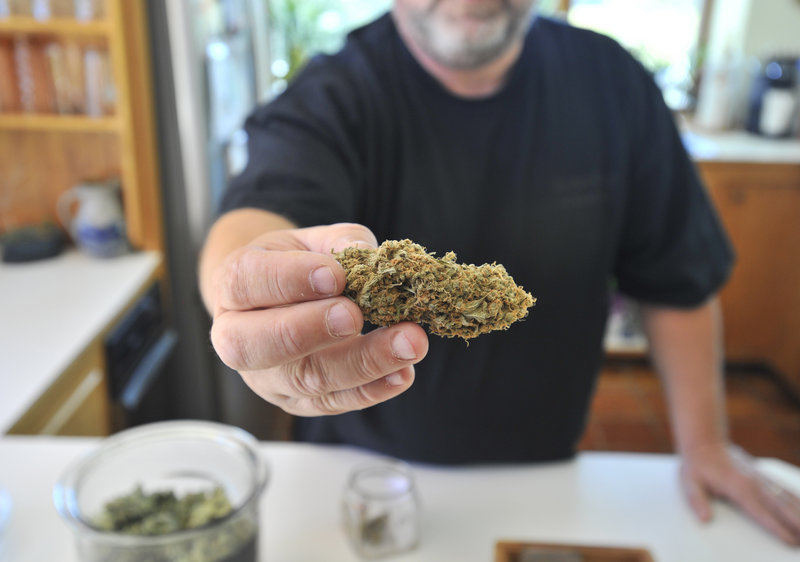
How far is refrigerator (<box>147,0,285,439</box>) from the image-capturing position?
66.1 inches

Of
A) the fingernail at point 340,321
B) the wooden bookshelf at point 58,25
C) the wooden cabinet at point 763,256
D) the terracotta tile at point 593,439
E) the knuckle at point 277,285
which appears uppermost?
the wooden bookshelf at point 58,25

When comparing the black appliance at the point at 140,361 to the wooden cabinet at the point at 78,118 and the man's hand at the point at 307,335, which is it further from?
the man's hand at the point at 307,335

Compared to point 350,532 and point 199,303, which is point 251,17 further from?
point 350,532

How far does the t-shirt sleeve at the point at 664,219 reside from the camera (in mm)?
1035

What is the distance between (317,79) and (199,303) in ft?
3.45

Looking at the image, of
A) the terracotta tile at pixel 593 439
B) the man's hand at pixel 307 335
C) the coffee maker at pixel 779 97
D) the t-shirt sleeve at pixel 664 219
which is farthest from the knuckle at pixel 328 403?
the coffee maker at pixel 779 97

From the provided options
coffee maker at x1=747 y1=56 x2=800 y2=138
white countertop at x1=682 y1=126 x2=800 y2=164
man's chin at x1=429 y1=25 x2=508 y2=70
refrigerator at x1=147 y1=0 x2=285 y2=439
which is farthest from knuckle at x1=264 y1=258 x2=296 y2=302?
coffee maker at x1=747 y1=56 x2=800 y2=138

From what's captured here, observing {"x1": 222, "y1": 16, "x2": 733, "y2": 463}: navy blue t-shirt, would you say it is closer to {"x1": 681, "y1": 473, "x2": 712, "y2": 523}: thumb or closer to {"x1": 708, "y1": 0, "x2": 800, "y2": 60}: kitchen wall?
{"x1": 681, "y1": 473, "x2": 712, "y2": 523}: thumb

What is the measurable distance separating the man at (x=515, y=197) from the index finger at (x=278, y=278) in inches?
12.5

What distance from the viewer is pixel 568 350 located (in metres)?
1.02

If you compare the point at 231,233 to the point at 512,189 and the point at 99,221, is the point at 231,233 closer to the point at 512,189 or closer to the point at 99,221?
the point at 512,189

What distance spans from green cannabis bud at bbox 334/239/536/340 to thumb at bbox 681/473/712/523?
57 cm

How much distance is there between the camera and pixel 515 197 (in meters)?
0.94

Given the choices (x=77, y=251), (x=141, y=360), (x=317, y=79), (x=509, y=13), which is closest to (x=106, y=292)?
(x=141, y=360)
